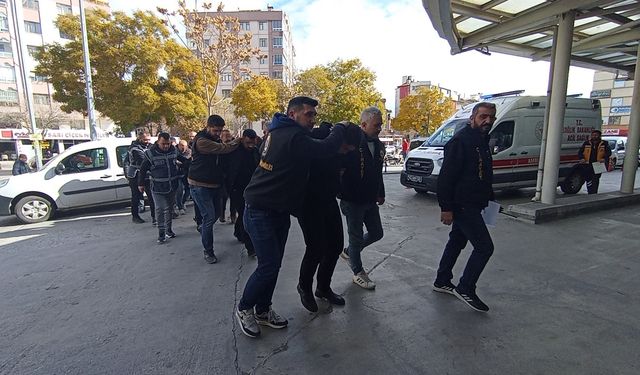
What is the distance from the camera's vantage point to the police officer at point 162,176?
5.35 m

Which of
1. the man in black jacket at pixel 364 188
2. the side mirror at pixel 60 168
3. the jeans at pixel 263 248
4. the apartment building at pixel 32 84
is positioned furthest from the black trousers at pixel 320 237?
the apartment building at pixel 32 84

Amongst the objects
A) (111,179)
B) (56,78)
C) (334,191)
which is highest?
(56,78)

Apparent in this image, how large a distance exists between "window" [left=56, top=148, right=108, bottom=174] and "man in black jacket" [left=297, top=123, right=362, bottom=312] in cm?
693

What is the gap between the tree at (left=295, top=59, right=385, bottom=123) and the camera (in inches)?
1075

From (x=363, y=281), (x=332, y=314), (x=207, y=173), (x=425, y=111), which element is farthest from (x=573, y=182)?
(x=425, y=111)

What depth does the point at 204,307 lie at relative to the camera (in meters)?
3.37

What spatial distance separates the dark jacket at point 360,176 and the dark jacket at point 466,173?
0.67 m

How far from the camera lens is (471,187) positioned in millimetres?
3098

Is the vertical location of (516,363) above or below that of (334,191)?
below

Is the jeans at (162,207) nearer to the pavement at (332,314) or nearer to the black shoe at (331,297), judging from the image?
the pavement at (332,314)

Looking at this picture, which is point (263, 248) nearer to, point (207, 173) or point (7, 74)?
point (207, 173)

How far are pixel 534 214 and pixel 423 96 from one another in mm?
34499

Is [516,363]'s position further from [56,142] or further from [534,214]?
[56,142]

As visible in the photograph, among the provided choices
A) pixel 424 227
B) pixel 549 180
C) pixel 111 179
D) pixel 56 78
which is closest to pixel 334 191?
pixel 424 227
